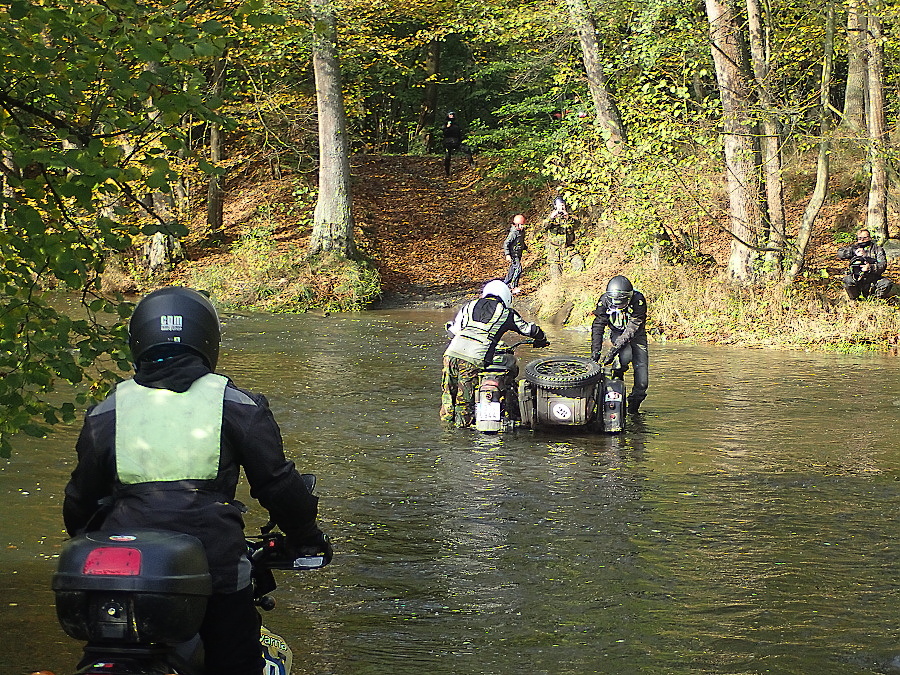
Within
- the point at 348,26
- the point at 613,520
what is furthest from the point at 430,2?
the point at 613,520

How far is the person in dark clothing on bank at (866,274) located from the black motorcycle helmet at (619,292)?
385 inches

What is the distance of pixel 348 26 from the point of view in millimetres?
29844

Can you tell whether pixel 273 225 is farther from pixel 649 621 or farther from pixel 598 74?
pixel 649 621

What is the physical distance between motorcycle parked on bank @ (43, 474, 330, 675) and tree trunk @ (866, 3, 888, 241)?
1909 centimetres

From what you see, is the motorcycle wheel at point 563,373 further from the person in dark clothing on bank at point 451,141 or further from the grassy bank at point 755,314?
the person in dark clothing on bank at point 451,141

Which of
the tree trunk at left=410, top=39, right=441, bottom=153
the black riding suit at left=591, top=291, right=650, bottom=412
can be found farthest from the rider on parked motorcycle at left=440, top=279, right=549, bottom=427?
the tree trunk at left=410, top=39, right=441, bottom=153

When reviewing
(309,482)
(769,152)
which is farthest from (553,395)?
(769,152)

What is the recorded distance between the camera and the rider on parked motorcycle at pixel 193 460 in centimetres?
368

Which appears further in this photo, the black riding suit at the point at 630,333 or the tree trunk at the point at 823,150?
the tree trunk at the point at 823,150

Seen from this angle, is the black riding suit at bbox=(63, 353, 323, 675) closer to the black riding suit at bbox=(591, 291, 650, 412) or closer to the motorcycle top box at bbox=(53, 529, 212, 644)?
the motorcycle top box at bbox=(53, 529, 212, 644)

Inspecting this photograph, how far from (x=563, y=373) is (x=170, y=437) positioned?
9411mm

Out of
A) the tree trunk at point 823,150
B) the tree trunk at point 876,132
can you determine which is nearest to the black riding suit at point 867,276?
the tree trunk at point 823,150

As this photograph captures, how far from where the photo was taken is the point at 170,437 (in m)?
3.69

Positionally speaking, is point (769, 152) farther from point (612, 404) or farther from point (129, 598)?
point (129, 598)
